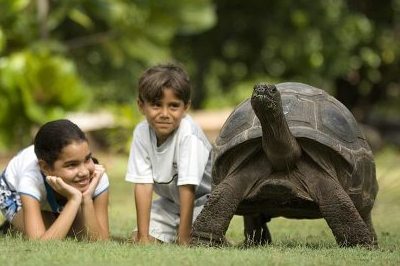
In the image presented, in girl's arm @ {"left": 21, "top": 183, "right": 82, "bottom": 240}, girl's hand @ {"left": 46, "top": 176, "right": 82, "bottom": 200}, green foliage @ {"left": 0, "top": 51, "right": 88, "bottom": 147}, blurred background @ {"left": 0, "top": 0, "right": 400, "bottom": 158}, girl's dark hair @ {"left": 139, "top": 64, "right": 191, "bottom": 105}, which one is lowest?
girl's arm @ {"left": 21, "top": 183, "right": 82, "bottom": 240}

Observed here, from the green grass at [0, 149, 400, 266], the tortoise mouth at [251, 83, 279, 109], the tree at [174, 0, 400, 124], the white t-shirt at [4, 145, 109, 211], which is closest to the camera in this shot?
the green grass at [0, 149, 400, 266]

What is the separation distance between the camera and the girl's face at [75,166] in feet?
17.3

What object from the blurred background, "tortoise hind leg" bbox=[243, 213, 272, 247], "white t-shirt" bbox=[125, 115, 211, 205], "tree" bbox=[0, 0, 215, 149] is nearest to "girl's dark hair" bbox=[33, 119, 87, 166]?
"white t-shirt" bbox=[125, 115, 211, 205]

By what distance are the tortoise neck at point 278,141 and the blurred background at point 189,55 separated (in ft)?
25.4

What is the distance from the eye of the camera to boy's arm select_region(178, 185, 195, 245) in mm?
5430

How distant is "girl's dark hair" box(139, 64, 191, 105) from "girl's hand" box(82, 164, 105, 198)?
1.51 feet

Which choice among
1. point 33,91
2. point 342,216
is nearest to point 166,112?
point 342,216

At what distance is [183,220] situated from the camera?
17.8 feet

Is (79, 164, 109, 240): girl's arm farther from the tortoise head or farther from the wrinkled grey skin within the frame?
the tortoise head

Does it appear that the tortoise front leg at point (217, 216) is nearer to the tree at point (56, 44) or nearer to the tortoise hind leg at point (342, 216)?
the tortoise hind leg at point (342, 216)

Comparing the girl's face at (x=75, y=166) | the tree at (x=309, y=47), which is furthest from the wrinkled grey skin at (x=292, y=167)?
the tree at (x=309, y=47)

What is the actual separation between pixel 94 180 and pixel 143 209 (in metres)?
0.32

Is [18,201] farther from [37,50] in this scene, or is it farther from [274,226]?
[37,50]

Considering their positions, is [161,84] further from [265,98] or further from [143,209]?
[265,98]
